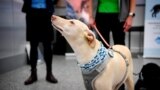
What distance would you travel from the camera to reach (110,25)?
7.67 feet

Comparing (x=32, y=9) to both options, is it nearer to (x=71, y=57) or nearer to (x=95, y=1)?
(x=95, y=1)

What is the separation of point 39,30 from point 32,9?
25cm

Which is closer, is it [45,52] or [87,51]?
[87,51]

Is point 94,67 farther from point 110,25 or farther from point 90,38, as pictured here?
point 110,25

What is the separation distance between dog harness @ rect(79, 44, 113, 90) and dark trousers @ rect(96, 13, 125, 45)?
2.38 feet

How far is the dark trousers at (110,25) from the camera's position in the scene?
→ 7.54 ft

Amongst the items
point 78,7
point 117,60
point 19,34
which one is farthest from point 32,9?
point 78,7

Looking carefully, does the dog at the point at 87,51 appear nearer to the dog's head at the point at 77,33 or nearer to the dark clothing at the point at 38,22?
the dog's head at the point at 77,33

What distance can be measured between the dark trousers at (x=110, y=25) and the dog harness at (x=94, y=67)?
725mm

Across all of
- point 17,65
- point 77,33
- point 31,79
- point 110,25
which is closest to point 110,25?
point 110,25

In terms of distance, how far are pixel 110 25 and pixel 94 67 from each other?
0.85 meters

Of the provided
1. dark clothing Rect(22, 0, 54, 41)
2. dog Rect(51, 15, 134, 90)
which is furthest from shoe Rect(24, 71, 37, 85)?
dog Rect(51, 15, 134, 90)

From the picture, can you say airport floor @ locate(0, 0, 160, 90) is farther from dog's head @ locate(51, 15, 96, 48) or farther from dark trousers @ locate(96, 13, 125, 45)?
dog's head @ locate(51, 15, 96, 48)

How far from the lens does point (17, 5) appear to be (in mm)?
4078
